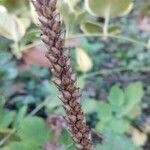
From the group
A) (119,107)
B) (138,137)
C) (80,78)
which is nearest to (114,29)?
(80,78)

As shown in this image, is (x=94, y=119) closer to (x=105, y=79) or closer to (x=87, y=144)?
(x=105, y=79)

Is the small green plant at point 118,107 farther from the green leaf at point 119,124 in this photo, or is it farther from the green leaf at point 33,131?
the green leaf at point 33,131

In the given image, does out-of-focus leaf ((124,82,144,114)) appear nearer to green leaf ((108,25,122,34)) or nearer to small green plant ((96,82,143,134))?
small green plant ((96,82,143,134))

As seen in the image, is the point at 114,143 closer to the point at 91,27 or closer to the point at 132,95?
the point at 91,27

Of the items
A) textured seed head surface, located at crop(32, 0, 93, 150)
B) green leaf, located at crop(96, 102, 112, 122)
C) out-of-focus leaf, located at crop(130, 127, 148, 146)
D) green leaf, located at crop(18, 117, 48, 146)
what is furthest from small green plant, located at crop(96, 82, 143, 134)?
textured seed head surface, located at crop(32, 0, 93, 150)

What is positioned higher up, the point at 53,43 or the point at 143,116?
the point at 53,43

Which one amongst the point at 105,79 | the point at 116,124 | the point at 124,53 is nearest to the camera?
the point at 116,124

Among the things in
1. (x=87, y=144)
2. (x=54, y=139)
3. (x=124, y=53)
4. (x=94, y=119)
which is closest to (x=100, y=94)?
(x=94, y=119)
